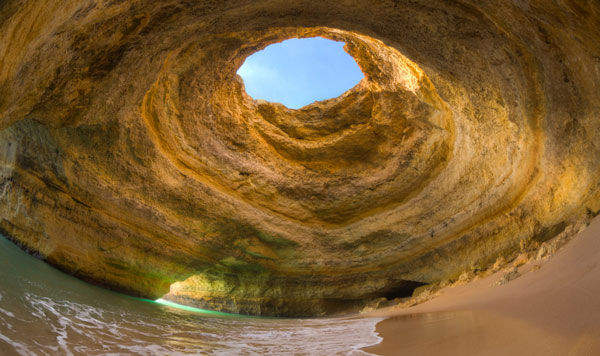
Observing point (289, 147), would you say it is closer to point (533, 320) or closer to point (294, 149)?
point (294, 149)

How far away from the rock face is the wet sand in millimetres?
1626

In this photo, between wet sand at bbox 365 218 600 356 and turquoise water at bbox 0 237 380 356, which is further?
turquoise water at bbox 0 237 380 356

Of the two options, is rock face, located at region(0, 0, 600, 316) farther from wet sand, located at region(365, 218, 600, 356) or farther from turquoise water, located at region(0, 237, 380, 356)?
turquoise water, located at region(0, 237, 380, 356)

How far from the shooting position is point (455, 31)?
3.96 m

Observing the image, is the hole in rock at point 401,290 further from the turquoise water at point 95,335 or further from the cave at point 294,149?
the turquoise water at point 95,335

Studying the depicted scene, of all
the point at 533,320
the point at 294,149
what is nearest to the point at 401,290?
the point at 294,149

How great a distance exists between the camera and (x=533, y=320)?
215 cm

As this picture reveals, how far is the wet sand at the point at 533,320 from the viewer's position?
1.72 m

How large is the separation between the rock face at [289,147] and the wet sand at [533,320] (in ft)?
5.33

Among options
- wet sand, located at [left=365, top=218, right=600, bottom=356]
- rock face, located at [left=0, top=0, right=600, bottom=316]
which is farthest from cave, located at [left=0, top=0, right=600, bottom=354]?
wet sand, located at [left=365, top=218, right=600, bottom=356]

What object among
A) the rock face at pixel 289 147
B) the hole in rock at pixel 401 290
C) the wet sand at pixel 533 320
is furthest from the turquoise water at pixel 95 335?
the hole in rock at pixel 401 290

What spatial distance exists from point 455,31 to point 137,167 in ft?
16.8

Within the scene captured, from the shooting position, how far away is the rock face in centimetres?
373

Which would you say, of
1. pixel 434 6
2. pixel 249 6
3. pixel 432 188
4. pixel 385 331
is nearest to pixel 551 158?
pixel 432 188
